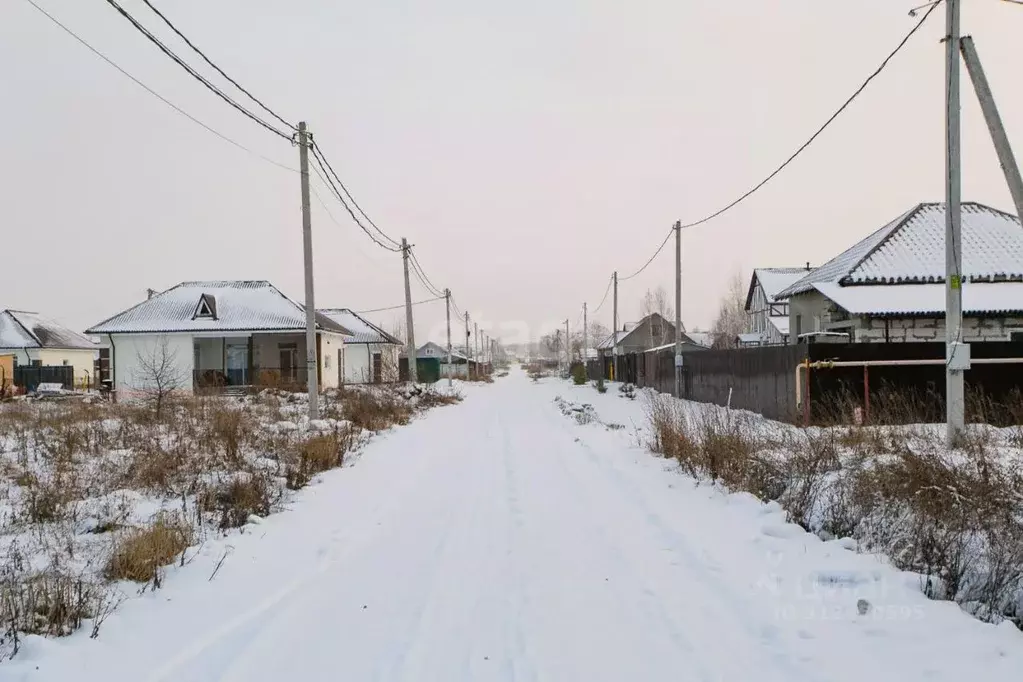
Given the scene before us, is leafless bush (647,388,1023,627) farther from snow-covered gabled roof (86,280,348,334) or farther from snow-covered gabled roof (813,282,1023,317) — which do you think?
snow-covered gabled roof (86,280,348,334)

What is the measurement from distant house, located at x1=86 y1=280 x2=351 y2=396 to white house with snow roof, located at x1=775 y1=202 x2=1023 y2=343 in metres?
20.8

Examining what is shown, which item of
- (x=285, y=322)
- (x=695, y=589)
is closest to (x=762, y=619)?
(x=695, y=589)

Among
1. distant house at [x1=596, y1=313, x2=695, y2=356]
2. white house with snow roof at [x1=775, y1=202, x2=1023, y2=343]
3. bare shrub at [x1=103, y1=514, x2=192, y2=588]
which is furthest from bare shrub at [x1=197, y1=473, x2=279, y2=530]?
distant house at [x1=596, y1=313, x2=695, y2=356]

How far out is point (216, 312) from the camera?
102 ft

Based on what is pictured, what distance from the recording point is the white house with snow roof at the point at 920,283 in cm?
1808

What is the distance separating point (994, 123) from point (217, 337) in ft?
104

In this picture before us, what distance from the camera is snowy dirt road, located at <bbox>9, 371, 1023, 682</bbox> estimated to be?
3.14 meters

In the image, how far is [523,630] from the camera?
3.58m

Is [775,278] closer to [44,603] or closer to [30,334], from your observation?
[44,603]

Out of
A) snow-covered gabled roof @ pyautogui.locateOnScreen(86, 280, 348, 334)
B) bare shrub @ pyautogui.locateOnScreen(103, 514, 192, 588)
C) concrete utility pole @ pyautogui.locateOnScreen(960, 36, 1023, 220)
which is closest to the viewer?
bare shrub @ pyautogui.locateOnScreen(103, 514, 192, 588)

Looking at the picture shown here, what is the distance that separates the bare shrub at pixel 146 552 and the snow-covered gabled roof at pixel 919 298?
17.6m

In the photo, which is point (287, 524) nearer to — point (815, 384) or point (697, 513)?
point (697, 513)

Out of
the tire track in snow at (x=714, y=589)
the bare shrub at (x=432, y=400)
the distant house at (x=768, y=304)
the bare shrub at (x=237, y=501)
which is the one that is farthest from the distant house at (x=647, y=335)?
the bare shrub at (x=237, y=501)

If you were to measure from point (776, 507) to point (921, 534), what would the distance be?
4.77 feet
